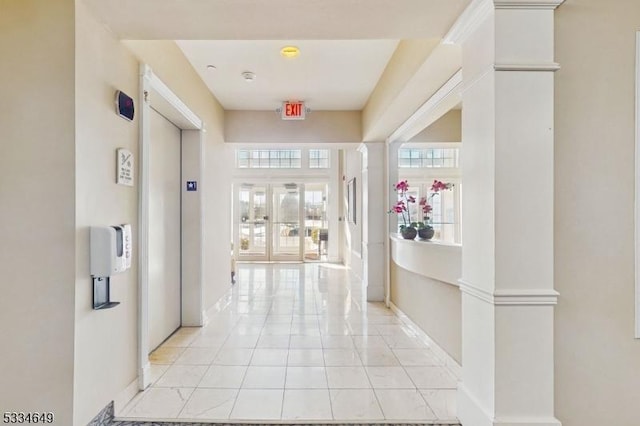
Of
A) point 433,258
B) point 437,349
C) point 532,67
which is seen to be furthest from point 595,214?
point 437,349

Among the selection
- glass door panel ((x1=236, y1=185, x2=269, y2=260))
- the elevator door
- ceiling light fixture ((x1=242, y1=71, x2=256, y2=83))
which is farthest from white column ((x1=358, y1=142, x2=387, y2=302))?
glass door panel ((x1=236, y1=185, x2=269, y2=260))

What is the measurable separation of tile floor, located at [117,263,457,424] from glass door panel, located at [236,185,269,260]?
4.30m

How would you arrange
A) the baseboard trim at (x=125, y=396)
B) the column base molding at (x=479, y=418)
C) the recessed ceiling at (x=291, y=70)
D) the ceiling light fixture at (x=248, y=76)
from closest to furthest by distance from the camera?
the column base molding at (x=479, y=418) → the baseboard trim at (x=125, y=396) → the recessed ceiling at (x=291, y=70) → the ceiling light fixture at (x=248, y=76)

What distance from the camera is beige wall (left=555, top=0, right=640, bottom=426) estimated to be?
167cm

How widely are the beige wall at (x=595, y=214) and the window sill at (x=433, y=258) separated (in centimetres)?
85

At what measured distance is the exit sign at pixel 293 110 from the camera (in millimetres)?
4416

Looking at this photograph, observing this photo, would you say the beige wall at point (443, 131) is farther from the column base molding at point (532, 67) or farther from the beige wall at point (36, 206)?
the beige wall at point (36, 206)

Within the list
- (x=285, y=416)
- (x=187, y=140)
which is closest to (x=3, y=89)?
(x=187, y=140)

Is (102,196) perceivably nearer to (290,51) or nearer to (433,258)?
(290,51)

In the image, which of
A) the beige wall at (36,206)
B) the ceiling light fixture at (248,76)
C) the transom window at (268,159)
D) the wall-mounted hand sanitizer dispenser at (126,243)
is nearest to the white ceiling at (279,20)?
the beige wall at (36,206)

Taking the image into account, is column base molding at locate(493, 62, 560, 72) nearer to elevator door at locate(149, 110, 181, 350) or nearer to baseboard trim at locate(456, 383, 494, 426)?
baseboard trim at locate(456, 383, 494, 426)

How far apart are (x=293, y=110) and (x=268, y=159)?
4439 mm

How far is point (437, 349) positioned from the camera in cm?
294

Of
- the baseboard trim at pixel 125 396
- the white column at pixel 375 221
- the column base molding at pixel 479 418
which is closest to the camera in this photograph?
the column base molding at pixel 479 418
